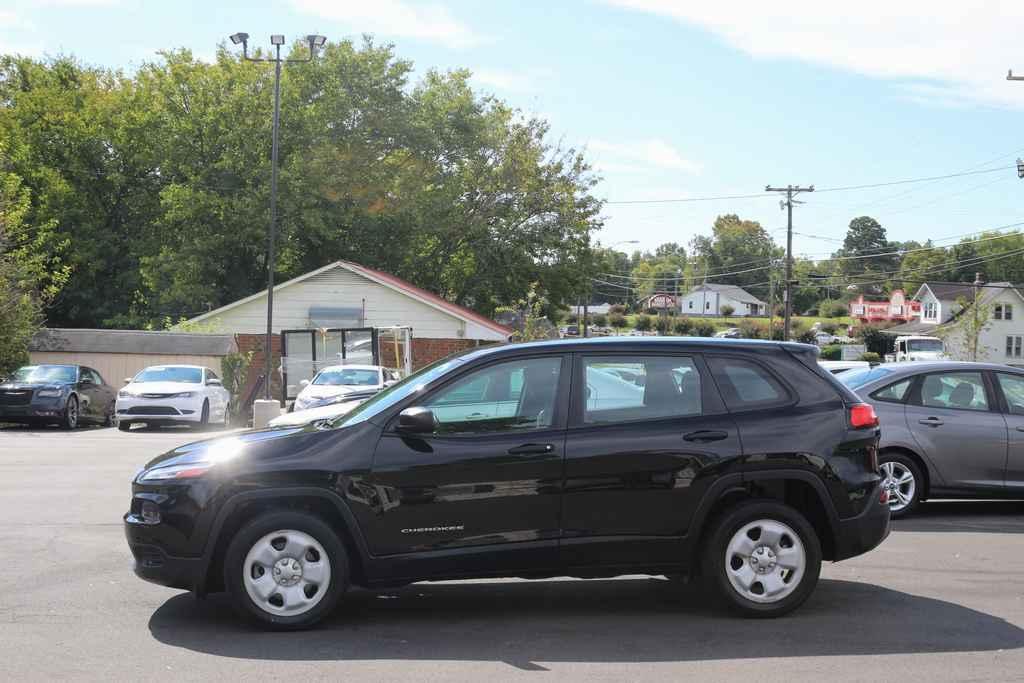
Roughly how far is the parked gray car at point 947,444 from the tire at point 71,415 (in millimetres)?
19577

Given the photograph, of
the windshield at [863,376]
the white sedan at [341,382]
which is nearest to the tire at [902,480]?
the windshield at [863,376]

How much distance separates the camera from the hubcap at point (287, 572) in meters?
6.38

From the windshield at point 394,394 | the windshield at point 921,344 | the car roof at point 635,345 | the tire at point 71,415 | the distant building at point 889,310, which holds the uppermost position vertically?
the distant building at point 889,310

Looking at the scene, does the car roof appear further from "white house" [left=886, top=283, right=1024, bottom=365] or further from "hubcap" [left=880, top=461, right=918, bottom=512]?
"white house" [left=886, top=283, right=1024, bottom=365]

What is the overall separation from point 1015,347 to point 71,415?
74684 mm

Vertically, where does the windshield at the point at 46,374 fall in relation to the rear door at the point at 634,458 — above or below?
above

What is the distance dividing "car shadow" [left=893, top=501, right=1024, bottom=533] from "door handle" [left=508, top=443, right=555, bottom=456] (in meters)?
5.10

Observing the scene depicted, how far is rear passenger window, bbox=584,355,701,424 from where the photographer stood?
6785 millimetres

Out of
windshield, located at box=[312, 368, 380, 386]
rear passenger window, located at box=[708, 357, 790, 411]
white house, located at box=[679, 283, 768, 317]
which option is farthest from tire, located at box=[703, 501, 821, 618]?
white house, located at box=[679, 283, 768, 317]

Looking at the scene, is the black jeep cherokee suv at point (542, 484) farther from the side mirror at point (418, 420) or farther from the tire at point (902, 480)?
the tire at point (902, 480)

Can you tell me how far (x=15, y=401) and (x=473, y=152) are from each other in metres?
31.2

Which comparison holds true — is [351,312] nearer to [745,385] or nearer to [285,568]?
[745,385]

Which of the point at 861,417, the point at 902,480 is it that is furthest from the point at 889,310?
the point at 861,417

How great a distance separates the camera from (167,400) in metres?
24.2
